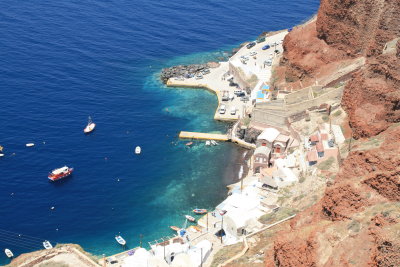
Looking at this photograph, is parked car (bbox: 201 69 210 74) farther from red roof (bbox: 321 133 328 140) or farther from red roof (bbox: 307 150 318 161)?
red roof (bbox: 307 150 318 161)

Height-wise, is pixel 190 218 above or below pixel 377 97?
below

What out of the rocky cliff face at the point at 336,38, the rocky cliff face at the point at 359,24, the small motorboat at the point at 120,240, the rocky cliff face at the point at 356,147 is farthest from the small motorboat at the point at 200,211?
the rocky cliff face at the point at 359,24

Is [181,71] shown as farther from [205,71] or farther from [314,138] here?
[314,138]

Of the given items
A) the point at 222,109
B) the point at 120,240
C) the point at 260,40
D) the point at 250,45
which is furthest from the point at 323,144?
the point at 260,40

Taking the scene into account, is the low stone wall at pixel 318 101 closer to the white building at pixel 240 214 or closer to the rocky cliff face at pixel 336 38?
the rocky cliff face at pixel 336 38

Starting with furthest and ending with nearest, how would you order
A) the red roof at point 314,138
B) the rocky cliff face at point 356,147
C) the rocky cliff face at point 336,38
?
the rocky cliff face at point 336,38 → the red roof at point 314,138 → the rocky cliff face at point 356,147

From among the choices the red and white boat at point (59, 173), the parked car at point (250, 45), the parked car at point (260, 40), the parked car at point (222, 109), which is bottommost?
the red and white boat at point (59, 173)
